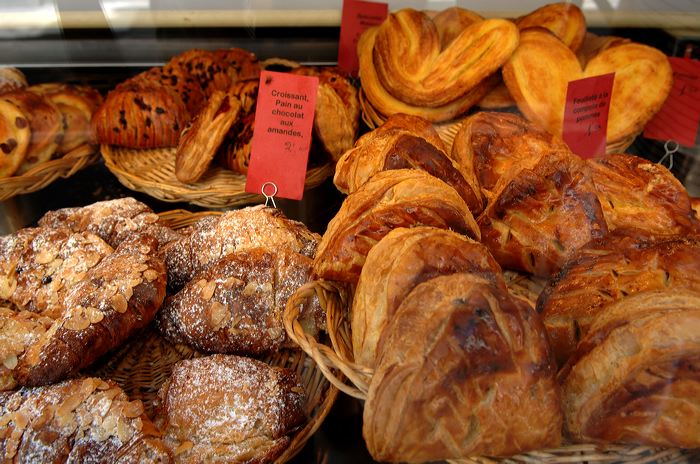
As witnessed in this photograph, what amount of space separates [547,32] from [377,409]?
190 cm

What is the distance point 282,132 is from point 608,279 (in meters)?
1.26

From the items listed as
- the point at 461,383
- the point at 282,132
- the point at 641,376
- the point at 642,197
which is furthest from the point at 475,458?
the point at 282,132

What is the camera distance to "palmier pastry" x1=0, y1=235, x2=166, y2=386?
1487 mm

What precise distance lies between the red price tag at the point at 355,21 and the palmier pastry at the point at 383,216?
1.50 m

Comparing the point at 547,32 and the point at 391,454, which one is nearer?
the point at 391,454

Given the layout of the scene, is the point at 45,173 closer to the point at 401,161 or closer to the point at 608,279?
the point at 401,161

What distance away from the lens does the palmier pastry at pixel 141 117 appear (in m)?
2.54

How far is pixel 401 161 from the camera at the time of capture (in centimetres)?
161

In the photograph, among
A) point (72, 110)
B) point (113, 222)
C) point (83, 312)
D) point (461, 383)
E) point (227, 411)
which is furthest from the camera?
point (72, 110)

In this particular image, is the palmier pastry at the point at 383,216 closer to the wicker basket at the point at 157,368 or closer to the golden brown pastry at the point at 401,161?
the golden brown pastry at the point at 401,161

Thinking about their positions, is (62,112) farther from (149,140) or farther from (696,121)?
(696,121)

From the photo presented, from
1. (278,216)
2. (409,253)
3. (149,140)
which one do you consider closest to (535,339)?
(409,253)

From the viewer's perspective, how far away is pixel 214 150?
2.34 metres

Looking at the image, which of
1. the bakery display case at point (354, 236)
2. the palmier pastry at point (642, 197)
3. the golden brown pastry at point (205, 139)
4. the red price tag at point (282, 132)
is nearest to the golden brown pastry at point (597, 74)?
the bakery display case at point (354, 236)
